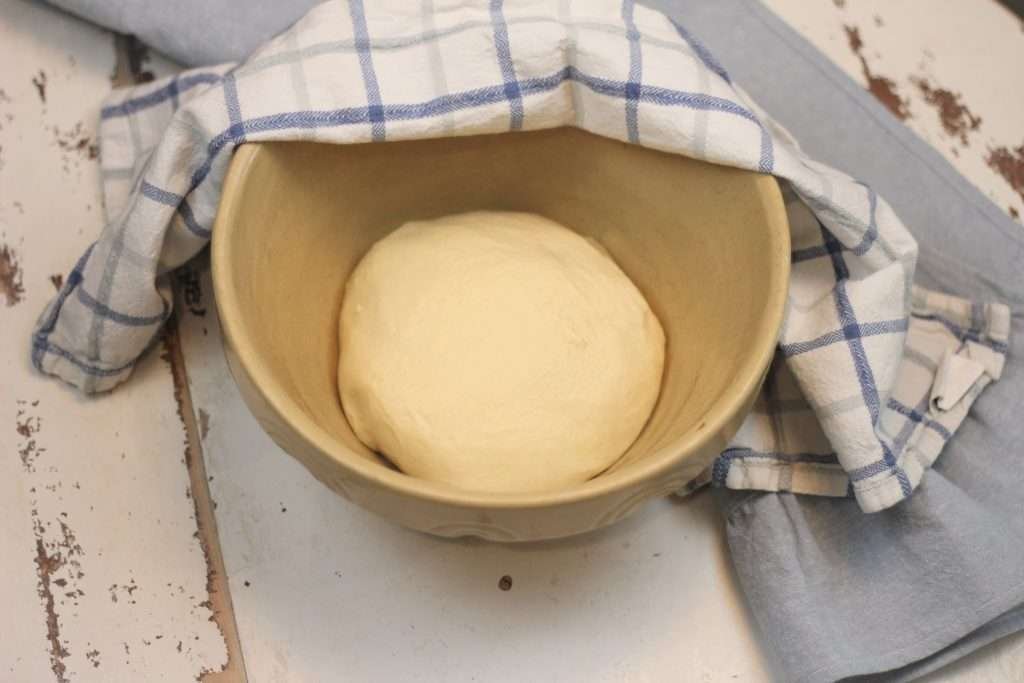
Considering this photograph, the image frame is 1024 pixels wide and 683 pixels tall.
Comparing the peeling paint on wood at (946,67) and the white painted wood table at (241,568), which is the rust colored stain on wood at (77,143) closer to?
the white painted wood table at (241,568)

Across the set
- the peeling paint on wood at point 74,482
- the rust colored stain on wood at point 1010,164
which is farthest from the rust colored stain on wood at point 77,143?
the rust colored stain on wood at point 1010,164

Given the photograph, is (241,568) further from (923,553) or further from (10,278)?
(923,553)

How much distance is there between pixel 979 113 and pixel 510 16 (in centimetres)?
31

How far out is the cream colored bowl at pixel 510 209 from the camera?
15.1 inches

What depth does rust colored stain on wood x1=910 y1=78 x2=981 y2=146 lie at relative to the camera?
0.61 m

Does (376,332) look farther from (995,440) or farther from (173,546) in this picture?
(995,440)

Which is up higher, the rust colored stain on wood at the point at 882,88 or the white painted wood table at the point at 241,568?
the rust colored stain on wood at the point at 882,88

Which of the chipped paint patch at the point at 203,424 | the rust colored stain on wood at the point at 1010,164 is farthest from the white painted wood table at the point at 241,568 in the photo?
the rust colored stain on wood at the point at 1010,164

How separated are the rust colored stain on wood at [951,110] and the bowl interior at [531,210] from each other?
0.22 m

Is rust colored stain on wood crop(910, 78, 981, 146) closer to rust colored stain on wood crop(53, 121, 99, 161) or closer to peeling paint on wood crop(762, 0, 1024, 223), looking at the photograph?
peeling paint on wood crop(762, 0, 1024, 223)

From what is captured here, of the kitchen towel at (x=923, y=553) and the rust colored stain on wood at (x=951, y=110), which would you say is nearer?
the kitchen towel at (x=923, y=553)

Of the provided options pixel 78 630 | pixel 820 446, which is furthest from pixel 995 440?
pixel 78 630

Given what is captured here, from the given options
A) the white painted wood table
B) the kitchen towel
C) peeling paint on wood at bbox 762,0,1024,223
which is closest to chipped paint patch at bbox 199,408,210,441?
the white painted wood table

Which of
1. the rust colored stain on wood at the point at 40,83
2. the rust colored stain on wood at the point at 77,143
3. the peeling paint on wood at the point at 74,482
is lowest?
the peeling paint on wood at the point at 74,482
